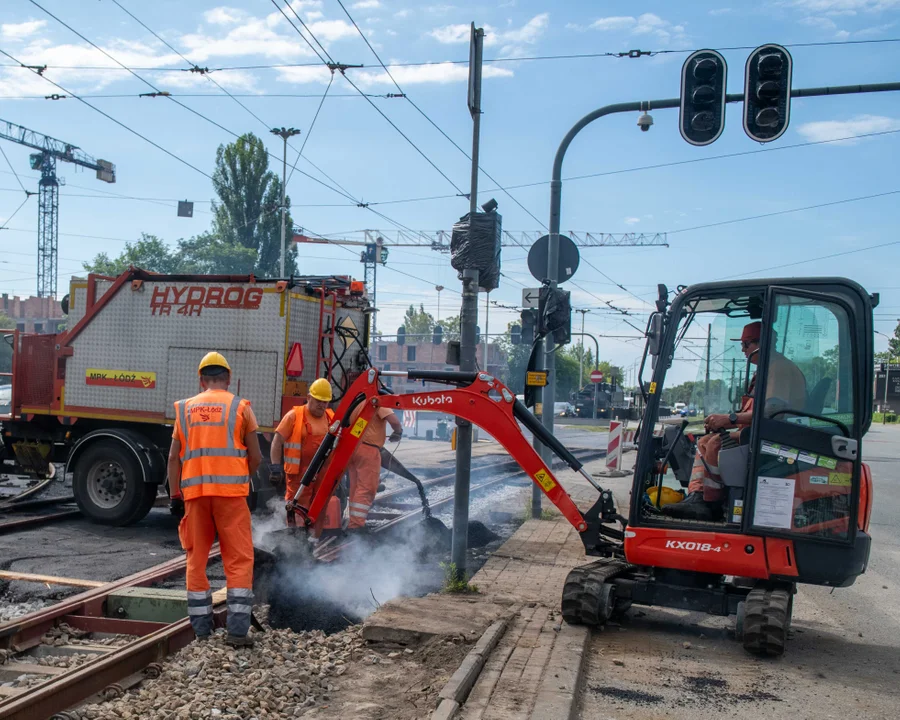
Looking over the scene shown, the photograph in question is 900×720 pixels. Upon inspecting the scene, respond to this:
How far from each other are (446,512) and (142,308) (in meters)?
4.90

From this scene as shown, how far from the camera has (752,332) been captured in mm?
6527

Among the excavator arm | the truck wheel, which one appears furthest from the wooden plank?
the truck wheel

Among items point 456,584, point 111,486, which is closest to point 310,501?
point 456,584

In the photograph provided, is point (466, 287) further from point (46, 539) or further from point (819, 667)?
point (46, 539)

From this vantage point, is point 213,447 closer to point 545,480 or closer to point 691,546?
point 545,480

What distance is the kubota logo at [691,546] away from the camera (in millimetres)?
6227

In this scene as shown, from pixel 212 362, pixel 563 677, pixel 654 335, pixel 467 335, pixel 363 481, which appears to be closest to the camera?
pixel 563 677

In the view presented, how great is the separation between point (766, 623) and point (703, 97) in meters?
5.97

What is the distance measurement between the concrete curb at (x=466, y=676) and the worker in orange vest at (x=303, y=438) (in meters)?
2.85

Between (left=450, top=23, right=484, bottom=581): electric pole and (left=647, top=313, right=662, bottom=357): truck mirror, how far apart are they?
153 centimetres

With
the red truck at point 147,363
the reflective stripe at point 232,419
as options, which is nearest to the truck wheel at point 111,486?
the red truck at point 147,363

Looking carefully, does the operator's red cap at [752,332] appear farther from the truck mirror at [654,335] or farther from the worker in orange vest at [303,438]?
the worker in orange vest at [303,438]

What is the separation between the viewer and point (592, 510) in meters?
6.98

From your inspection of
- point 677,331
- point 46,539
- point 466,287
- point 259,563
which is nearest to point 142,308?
point 46,539
